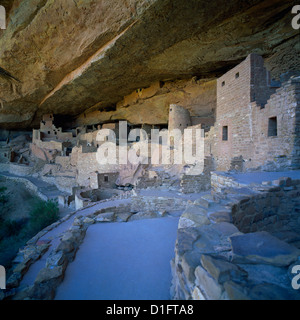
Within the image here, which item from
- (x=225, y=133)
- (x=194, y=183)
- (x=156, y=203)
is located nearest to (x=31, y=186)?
(x=156, y=203)

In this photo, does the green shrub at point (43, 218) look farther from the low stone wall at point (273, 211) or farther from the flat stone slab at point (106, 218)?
the low stone wall at point (273, 211)

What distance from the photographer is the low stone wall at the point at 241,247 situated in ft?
3.58

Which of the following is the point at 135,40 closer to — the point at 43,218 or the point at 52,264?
the point at 52,264

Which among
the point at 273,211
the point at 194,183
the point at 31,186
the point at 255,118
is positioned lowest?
the point at 31,186

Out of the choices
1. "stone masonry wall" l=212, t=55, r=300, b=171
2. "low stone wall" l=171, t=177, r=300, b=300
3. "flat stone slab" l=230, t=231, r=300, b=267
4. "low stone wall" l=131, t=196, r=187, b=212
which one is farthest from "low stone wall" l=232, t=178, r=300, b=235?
"low stone wall" l=131, t=196, r=187, b=212

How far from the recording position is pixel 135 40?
8.62 meters

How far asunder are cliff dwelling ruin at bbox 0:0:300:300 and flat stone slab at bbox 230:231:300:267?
1 cm

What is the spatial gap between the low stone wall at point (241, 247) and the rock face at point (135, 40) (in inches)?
303

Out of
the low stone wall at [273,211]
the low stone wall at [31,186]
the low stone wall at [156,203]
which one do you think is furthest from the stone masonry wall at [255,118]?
the low stone wall at [31,186]

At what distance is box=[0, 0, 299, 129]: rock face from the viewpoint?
738 cm

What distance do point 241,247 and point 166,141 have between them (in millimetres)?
11085

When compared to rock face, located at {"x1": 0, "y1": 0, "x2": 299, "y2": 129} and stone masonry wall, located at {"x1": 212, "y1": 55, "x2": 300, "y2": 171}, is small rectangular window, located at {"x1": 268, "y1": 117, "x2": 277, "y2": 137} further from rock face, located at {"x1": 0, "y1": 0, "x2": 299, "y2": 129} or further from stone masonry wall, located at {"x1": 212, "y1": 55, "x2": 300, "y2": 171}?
rock face, located at {"x1": 0, "y1": 0, "x2": 299, "y2": 129}

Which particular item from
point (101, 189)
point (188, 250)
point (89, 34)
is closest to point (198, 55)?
point (89, 34)

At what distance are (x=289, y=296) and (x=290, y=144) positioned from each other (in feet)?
14.7
